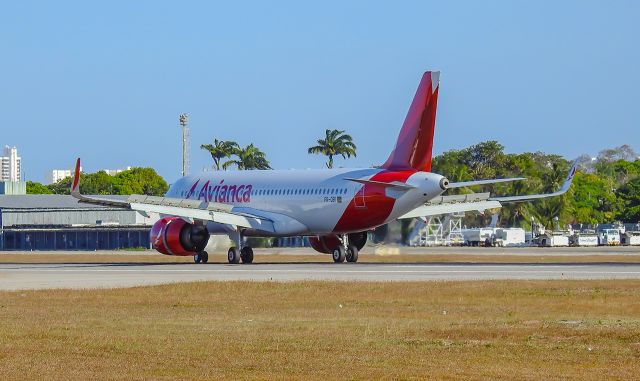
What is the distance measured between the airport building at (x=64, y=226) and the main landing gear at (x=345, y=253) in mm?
59195

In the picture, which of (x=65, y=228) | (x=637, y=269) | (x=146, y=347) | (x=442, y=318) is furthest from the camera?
(x=65, y=228)

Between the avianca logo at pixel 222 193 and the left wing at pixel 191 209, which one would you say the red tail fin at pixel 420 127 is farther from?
the avianca logo at pixel 222 193

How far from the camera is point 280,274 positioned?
2047 inches

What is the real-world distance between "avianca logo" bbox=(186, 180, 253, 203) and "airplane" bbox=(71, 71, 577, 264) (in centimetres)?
5

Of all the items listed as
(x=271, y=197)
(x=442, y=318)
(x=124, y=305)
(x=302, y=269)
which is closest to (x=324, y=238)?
(x=271, y=197)

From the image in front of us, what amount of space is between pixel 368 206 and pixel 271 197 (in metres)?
7.30

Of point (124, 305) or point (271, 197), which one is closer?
point (124, 305)

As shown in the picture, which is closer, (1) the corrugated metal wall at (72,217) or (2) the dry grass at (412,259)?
(2) the dry grass at (412,259)

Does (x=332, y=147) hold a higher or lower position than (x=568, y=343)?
higher

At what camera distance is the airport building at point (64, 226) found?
127562 mm

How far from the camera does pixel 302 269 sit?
5728 cm

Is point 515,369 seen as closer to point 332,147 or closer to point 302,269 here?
point 302,269

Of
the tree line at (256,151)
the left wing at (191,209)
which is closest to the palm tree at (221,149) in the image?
the tree line at (256,151)

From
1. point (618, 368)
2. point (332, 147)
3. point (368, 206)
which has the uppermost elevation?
point (332, 147)
